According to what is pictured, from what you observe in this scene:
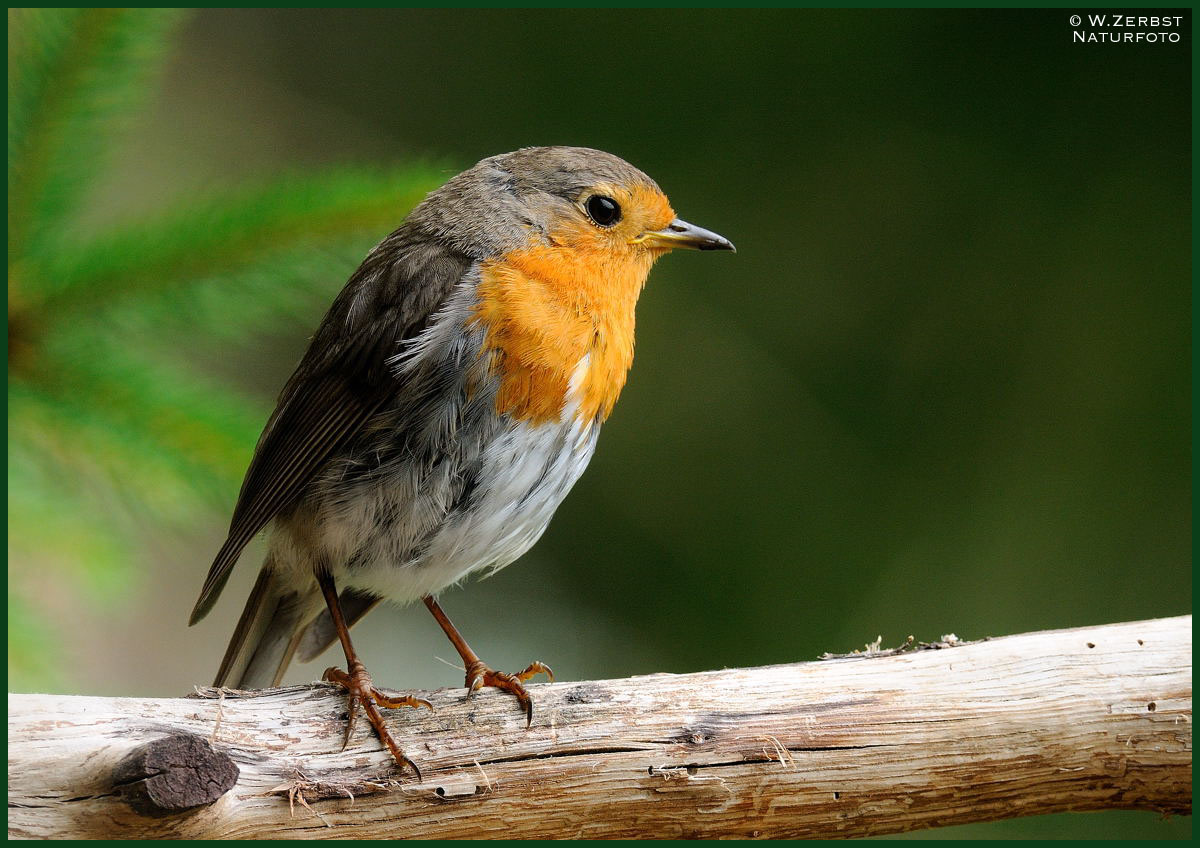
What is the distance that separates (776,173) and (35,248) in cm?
211

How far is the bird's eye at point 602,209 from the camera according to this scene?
8.14 feet

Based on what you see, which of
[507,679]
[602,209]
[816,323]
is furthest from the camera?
[816,323]

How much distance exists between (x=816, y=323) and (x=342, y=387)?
156cm

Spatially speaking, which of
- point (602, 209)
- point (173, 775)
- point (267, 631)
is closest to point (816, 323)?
point (602, 209)

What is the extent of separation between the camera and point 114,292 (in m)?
1.76

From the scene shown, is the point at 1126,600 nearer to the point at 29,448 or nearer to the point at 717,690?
the point at 717,690

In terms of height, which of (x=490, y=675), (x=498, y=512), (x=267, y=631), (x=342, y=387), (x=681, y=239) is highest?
(x=681, y=239)

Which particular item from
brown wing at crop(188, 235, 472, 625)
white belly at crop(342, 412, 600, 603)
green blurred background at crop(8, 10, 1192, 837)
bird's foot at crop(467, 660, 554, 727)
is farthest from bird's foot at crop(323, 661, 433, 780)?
green blurred background at crop(8, 10, 1192, 837)

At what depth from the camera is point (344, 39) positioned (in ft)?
11.6

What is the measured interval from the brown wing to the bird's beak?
1.47ft

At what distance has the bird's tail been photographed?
251 cm

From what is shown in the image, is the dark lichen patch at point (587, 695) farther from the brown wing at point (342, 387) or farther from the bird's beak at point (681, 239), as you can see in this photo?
the bird's beak at point (681, 239)

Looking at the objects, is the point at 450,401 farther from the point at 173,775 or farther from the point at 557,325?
the point at 173,775

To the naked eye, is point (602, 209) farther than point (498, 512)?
Yes
